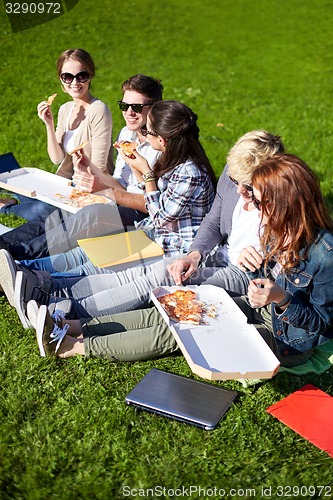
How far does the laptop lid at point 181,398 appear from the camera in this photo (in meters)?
3.42

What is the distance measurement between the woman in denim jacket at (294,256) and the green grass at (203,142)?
334 mm

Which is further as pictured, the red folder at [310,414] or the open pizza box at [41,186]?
the open pizza box at [41,186]

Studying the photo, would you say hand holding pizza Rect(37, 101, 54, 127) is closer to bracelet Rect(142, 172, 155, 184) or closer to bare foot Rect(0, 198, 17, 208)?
bare foot Rect(0, 198, 17, 208)

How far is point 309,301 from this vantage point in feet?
11.7

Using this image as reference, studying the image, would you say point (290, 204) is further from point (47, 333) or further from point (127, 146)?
point (127, 146)

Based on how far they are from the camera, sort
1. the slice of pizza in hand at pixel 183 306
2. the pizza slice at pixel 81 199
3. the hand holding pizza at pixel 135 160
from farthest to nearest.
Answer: the pizza slice at pixel 81 199 → the hand holding pizza at pixel 135 160 → the slice of pizza in hand at pixel 183 306

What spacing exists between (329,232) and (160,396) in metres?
1.28

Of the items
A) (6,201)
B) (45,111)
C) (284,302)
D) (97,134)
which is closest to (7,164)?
(6,201)

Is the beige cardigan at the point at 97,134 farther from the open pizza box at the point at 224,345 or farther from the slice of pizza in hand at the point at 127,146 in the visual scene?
the open pizza box at the point at 224,345

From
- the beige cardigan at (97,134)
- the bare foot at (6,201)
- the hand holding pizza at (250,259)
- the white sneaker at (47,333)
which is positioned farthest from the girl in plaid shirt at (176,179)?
the bare foot at (6,201)

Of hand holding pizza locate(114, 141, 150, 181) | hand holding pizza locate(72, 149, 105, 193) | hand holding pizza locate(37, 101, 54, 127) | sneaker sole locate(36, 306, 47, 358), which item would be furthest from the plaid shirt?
hand holding pizza locate(37, 101, 54, 127)

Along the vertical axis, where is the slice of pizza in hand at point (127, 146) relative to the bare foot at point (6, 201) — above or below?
above

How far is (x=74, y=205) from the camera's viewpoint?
4926mm

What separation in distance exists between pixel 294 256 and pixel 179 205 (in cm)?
117
